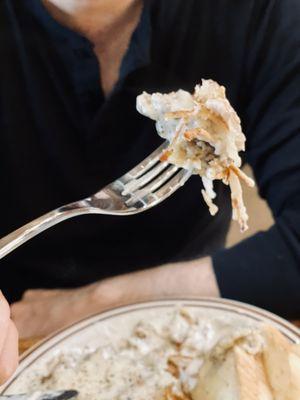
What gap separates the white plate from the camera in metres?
0.81

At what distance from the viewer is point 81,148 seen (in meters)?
1.12

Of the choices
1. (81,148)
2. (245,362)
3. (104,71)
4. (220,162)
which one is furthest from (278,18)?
(245,362)

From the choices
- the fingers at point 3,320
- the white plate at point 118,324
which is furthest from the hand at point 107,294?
the fingers at point 3,320

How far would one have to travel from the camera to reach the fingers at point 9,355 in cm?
61

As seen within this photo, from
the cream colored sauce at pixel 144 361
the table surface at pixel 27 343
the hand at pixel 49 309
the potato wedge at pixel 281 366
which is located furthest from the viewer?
the hand at pixel 49 309

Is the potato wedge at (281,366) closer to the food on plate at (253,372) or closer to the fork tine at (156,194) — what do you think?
the food on plate at (253,372)

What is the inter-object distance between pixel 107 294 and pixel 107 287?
40mm

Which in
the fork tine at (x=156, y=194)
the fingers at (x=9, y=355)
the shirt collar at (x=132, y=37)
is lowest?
the fingers at (x=9, y=355)

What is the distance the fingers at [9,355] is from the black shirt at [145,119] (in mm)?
506

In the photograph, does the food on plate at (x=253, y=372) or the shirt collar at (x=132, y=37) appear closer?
the food on plate at (x=253, y=372)

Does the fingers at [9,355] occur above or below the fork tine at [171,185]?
below

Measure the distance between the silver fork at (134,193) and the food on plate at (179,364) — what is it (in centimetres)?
23

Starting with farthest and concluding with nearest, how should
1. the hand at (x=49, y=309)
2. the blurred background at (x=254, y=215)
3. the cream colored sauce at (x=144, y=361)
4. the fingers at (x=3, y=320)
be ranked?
the blurred background at (x=254, y=215), the hand at (x=49, y=309), the cream colored sauce at (x=144, y=361), the fingers at (x=3, y=320)

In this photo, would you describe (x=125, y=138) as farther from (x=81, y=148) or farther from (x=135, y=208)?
(x=135, y=208)
